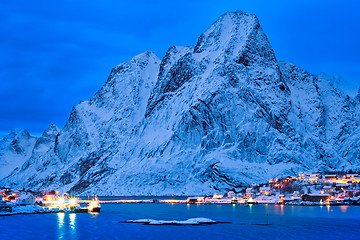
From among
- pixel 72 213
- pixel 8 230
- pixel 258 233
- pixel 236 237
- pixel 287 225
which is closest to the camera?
pixel 236 237

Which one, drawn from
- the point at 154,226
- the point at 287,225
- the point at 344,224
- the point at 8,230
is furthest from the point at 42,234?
the point at 344,224

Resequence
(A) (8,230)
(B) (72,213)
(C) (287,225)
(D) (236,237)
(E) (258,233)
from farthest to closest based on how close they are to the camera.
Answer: (B) (72,213) → (C) (287,225) → (A) (8,230) → (E) (258,233) → (D) (236,237)

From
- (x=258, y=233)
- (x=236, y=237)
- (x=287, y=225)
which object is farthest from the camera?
(x=287, y=225)

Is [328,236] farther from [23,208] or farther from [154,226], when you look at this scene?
[23,208]

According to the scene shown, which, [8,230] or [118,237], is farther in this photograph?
[8,230]

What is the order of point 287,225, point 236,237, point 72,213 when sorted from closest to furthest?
point 236,237
point 287,225
point 72,213

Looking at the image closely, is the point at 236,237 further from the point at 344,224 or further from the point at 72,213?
the point at 72,213

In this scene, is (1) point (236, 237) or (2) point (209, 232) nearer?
(1) point (236, 237)

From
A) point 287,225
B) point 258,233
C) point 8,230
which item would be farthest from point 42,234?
point 287,225
